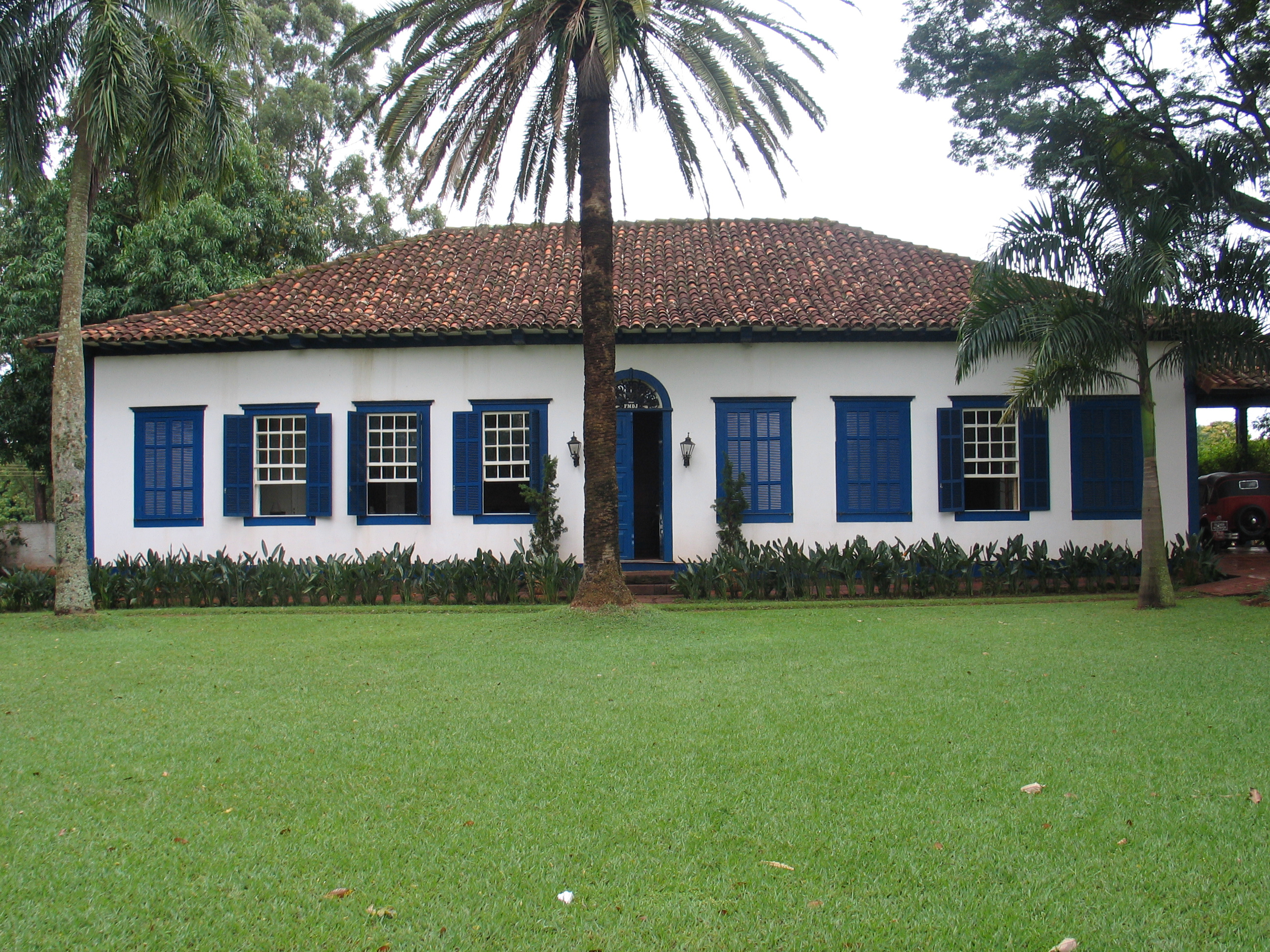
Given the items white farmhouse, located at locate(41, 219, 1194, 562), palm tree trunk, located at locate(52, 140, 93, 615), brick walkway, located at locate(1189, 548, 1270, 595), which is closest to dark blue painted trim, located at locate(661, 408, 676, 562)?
white farmhouse, located at locate(41, 219, 1194, 562)

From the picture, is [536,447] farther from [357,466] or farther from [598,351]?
[598,351]

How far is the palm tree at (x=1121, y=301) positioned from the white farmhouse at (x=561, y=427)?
7.56 feet

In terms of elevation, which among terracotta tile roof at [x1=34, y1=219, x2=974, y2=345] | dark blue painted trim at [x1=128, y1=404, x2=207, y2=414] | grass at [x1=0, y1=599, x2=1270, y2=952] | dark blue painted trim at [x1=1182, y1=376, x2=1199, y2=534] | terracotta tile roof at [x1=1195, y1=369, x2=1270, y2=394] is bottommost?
grass at [x1=0, y1=599, x2=1270, y2=952]

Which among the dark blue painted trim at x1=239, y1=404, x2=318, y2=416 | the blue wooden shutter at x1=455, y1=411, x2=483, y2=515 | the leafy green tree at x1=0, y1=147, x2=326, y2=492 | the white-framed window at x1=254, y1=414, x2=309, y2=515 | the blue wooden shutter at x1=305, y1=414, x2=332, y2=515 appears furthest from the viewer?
the leafy green tree at x1=0, y1=147, x2=326, y2=492

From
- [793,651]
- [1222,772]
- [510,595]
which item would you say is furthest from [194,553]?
[1222,772]

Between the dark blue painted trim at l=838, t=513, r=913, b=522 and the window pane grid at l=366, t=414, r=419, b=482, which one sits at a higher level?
the window pane grid at l=366, t=414, r=419, b=482

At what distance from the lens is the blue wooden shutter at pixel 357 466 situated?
47.8 feet

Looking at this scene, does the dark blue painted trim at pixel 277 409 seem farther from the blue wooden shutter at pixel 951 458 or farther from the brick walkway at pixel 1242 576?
the brick walkway at pixel 1242 576

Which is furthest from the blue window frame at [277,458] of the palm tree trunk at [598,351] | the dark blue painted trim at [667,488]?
the palm tree trunk at [598,351]

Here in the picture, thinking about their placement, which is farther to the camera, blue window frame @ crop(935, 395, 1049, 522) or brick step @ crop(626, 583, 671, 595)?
blue window frame @ crop(935, 395, 1049, 522)

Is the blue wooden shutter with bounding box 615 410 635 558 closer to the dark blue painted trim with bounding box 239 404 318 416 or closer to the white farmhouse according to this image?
the white farmhouse

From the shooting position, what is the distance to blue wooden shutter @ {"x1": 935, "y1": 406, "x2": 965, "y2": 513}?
1431 cm

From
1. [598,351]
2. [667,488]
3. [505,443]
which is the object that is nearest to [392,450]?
[505,443]

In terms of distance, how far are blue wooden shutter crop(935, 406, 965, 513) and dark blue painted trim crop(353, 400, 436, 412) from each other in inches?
311
